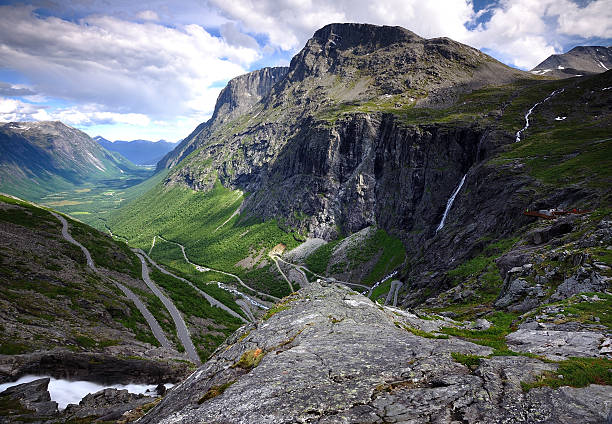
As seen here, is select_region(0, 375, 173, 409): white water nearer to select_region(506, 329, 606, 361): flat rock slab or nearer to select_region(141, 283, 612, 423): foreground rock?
select_region(141, 283, 612, 423): foreground rock

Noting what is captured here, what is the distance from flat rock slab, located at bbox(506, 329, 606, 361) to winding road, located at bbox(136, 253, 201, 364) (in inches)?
1931

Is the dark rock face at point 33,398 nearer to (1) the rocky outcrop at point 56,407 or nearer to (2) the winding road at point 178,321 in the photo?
(1) the rocky outcrop at point 56,407

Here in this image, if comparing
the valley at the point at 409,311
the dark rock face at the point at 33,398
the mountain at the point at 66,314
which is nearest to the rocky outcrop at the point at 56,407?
the dark rock face at the point at 33,398

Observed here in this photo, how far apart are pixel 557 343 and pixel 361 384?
10983mm

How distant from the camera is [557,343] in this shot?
1539 cm

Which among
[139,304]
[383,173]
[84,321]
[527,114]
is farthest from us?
[383,173]

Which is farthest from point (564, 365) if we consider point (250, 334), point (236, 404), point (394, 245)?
point (394, 245)

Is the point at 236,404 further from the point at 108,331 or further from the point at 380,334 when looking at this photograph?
the point at 108,331

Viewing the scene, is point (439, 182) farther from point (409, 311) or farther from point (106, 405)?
point (106, 405)

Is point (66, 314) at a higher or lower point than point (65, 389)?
higher

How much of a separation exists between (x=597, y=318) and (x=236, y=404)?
71.0 ft

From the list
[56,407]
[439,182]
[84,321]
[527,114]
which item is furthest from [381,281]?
[56,407]

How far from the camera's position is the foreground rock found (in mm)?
9625

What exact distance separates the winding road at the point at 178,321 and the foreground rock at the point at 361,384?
130 ft
